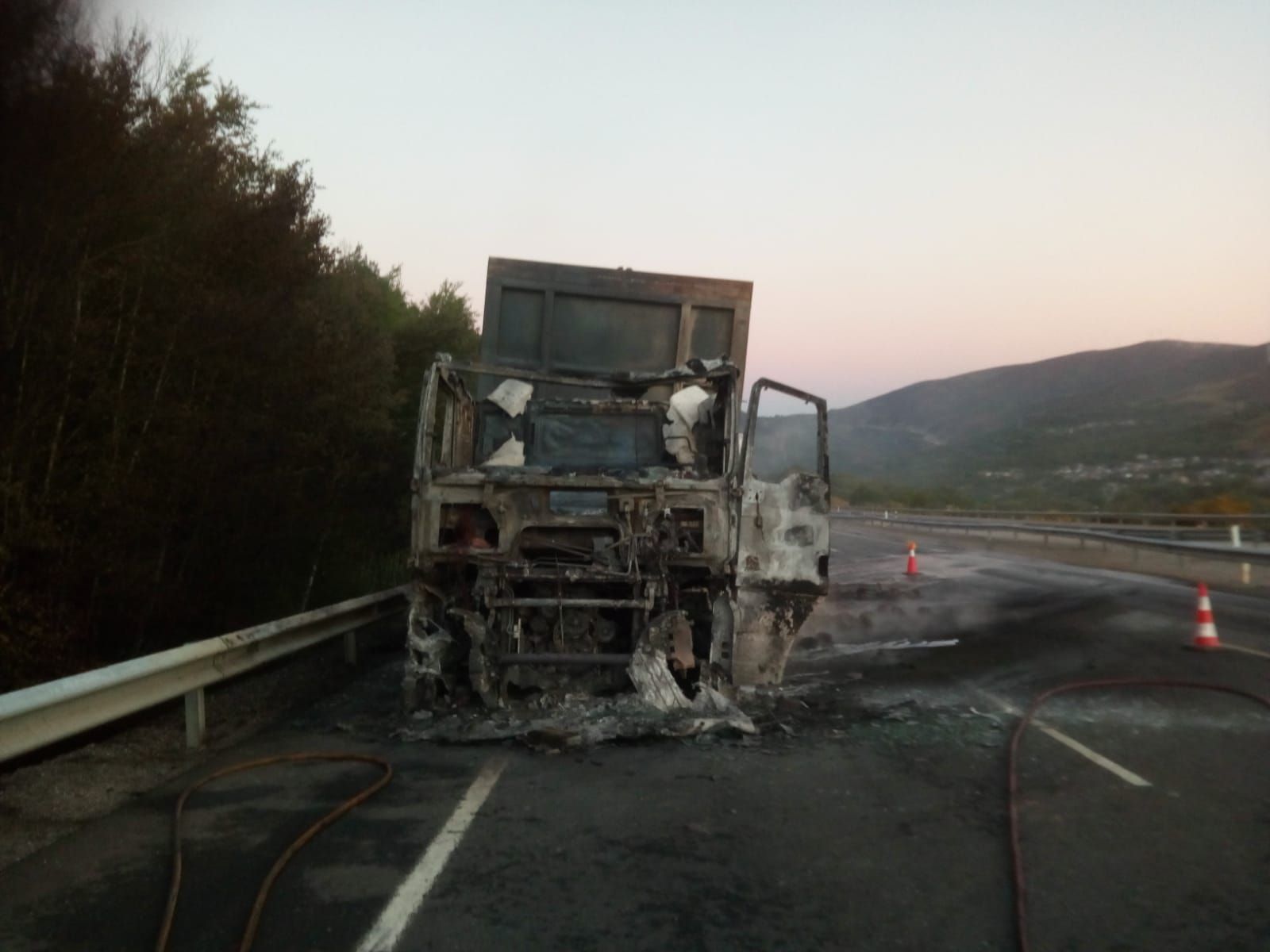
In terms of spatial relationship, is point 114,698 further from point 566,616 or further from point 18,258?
point 18,258

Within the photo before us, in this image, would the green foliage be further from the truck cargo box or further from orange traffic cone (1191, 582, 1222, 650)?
orange traffic cone (1191, 582, 1222, 650)

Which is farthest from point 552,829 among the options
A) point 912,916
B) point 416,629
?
point 416,629

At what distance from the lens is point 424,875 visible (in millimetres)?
4988

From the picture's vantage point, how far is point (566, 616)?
349 inches

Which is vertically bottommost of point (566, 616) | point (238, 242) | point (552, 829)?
point (552, 829)

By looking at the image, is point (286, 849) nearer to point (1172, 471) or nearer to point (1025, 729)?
point (1025, 729)

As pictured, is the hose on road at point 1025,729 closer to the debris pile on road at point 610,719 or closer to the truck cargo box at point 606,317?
the debris pile on road at point 610,719

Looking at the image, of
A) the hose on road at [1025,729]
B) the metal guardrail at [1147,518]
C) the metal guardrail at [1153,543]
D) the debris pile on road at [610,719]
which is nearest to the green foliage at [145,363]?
the debris pile on road at [610,719]

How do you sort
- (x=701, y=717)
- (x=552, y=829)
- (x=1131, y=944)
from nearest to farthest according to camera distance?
(x=1131, y=944) → (x=552, y=829) → (x=701, y=717)

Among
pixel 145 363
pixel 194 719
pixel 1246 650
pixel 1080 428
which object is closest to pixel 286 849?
pixel 194 719

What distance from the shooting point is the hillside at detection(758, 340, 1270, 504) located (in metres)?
69.8

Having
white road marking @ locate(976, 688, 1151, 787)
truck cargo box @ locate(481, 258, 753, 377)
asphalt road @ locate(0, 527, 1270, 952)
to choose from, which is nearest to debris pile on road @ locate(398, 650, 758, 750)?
asphalt road @ locate(0, 527, 1270, 952)

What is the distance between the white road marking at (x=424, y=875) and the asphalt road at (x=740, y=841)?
16mm

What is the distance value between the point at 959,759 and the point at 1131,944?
311cm
